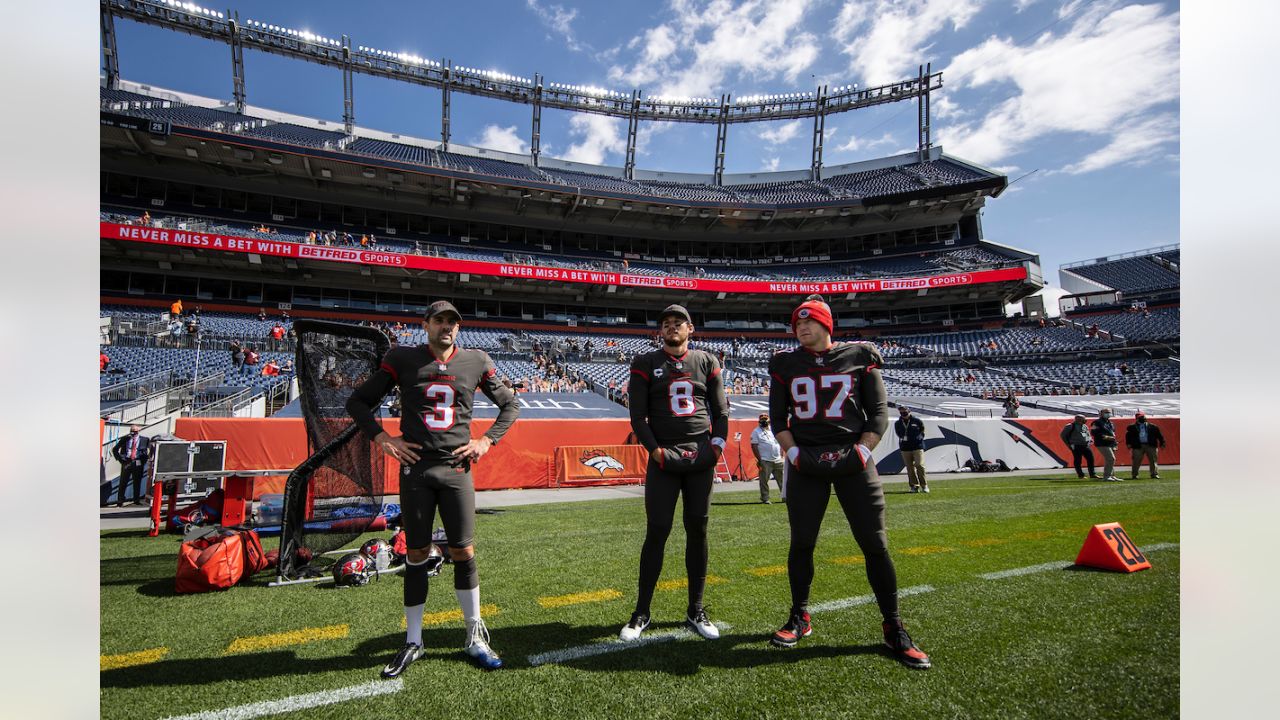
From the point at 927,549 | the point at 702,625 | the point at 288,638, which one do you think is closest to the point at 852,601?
the point at 702,625

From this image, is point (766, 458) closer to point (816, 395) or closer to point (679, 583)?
point (679, 583)

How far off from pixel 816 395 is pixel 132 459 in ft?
41.4

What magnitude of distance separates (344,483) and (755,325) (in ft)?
117

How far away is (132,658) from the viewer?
326cm

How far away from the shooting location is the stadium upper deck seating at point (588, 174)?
1303 inches

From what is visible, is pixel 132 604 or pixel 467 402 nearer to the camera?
pixel 467 402

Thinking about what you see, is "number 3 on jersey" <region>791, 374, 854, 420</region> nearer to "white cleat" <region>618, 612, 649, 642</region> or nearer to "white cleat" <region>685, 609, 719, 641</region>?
"white cleat" <region>685, 609, 719, 641</region>

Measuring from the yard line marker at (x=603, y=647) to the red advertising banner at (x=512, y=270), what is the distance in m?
29.3

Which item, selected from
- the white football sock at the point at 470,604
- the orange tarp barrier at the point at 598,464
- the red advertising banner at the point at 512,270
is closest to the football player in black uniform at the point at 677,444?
the white football sock at the point at 470,604

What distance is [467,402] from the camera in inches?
137
